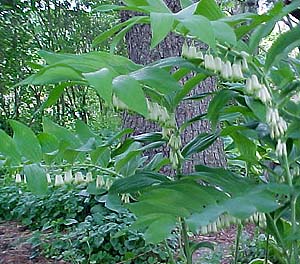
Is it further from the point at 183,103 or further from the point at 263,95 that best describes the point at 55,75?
the point at 183,103

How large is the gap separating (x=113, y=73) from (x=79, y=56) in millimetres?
60

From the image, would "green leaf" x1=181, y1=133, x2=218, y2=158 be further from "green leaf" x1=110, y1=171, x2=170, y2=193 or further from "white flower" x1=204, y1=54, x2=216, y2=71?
"white flower" x1=204, y1=54, x2=216, y2=71

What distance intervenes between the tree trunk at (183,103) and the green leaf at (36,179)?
6.03 feet

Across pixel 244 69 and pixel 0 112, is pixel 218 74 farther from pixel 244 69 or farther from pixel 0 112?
pixel 0 112

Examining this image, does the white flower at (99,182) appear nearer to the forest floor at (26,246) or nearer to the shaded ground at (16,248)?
the forest floor at (26,246)

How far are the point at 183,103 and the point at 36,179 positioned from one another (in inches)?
77.2

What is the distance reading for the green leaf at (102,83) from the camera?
63 cm

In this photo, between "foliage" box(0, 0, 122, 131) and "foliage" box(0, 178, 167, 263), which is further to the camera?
"foliage" box(0, 0, 122, 131)

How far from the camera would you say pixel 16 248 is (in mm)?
3016

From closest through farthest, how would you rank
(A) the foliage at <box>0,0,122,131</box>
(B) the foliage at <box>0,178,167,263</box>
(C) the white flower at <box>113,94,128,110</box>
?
(C) the white flower at <box>113,94,128,110</box> < (B) the foliage at <box>0,178,167,263</box> < (A) the foliage at <box>0,0,122,131</box>

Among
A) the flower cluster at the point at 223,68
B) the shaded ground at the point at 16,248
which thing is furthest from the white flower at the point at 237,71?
the shaded ground at the point at 16,248

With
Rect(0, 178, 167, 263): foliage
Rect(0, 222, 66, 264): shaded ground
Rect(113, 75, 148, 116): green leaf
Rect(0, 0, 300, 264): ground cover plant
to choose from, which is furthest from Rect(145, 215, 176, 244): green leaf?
Rect(0, 222, 66, 264): shaded ground

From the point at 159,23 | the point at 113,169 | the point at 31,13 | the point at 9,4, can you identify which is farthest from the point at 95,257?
the point at 31,13

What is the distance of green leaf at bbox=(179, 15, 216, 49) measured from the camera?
640 millimetres
